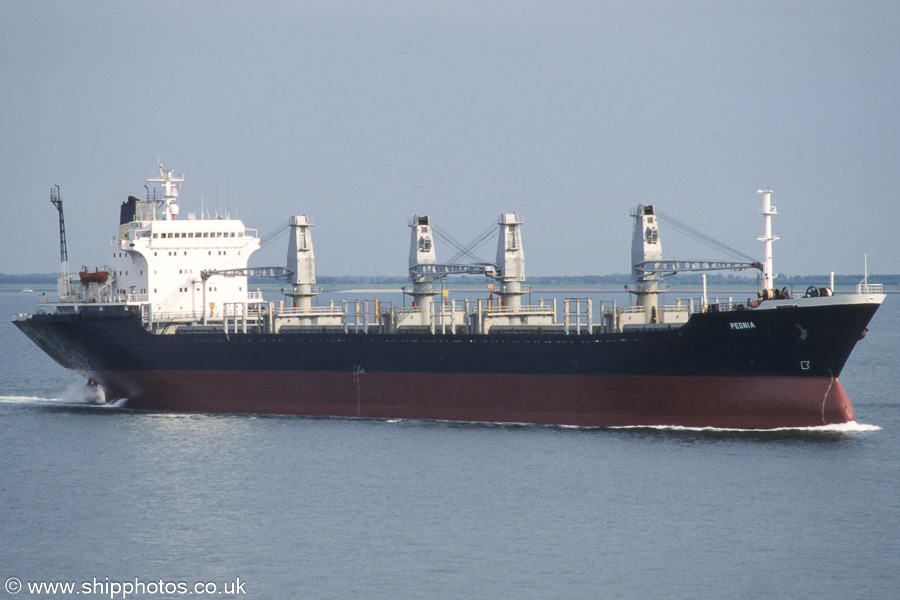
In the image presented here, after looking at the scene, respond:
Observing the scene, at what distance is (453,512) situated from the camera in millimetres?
20469

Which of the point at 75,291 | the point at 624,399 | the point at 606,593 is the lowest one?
the point at 606,593

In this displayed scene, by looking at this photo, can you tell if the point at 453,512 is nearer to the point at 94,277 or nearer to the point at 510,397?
the point at 510,397

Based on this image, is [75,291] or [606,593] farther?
[75,291]

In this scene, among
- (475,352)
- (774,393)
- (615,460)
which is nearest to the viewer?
(615,460)

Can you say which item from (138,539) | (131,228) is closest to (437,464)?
(138,539)

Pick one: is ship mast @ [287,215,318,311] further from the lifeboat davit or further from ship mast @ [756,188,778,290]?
ship mast @ [756,188,778,290]

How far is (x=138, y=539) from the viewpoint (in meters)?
19.1

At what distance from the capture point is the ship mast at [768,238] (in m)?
28.2

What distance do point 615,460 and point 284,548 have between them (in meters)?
8.71

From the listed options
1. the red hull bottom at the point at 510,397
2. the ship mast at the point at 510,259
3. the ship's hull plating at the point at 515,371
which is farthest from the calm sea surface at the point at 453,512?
the ship mast at the point at 510,259

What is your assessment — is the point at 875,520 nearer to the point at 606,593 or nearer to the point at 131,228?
the point at 606,593

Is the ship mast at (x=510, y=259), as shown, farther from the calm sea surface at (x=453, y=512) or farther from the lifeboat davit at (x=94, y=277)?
the lifeboat davit at (x=94, y=277)

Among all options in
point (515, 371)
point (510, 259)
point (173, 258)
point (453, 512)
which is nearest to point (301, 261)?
point (173, 258)

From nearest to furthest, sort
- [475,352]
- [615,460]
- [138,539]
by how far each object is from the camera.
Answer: [138,539] < [615,460] < [475,352]
